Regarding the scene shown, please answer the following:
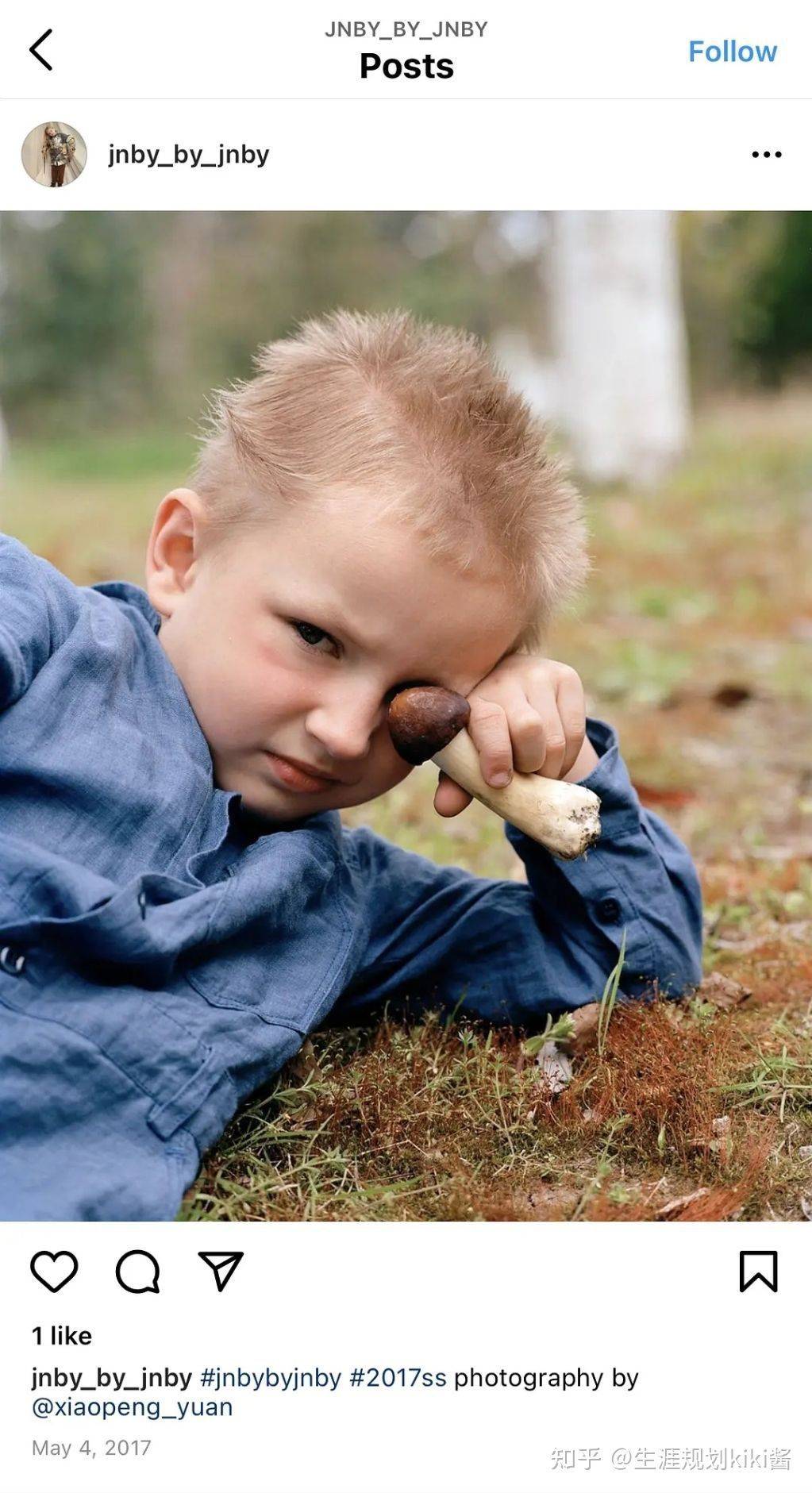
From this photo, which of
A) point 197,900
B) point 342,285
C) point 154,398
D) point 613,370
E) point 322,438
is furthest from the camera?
point 342,285

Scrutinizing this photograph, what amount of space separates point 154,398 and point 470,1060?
15683 millimetres

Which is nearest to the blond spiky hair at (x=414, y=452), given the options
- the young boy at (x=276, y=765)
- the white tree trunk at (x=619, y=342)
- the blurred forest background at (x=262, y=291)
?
the young boy at (x=276, y=765)

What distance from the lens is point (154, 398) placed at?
16625 millimetres

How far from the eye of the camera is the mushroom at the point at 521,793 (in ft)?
6.55

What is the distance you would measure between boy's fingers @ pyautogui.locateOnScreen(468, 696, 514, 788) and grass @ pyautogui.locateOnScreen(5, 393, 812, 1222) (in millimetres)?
450

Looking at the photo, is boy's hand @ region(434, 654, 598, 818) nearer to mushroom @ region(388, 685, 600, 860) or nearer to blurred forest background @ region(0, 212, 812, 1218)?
mushroom @ region(388, 685, 600, 860)

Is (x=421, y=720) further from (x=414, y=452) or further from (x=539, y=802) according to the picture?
(x=414, y=452)

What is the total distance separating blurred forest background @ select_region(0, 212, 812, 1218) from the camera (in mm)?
1901
